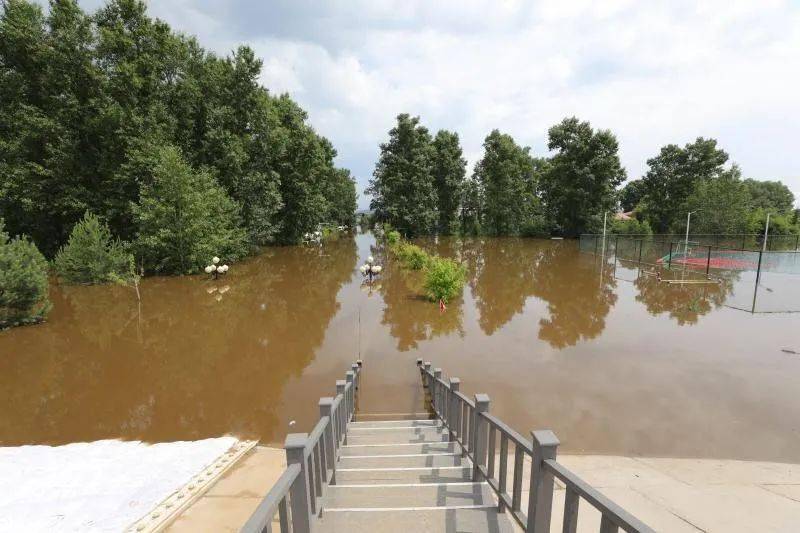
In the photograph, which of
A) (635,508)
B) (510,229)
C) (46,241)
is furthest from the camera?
(510,229)

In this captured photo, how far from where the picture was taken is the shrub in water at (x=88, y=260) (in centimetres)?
1688

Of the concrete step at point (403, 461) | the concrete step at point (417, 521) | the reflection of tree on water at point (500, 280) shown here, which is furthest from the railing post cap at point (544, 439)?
the reflection of tree on water at point (500, 280)

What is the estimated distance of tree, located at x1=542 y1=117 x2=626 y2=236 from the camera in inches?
1496

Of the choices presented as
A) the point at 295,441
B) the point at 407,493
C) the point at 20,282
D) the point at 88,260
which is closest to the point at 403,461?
the point at 407,493

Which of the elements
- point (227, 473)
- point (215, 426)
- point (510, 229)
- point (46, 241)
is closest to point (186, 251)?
point (46, 241)

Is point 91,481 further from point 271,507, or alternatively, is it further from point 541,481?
point 541,481

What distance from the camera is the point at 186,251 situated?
68.0 feet

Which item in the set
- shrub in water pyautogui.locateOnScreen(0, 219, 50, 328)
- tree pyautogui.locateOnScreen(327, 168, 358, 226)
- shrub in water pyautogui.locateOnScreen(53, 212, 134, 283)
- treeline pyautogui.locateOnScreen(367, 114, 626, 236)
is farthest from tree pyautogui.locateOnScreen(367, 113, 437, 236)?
shrub in water pyautogui.locateOnScreen(0, 219, 50, 328)

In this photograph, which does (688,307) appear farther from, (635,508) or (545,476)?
(545,476)

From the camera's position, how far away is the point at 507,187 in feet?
147

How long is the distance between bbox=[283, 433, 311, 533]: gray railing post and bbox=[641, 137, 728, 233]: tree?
45.6m

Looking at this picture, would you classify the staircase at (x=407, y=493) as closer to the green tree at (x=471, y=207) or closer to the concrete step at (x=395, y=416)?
the concrete step at (x=395, y=416)

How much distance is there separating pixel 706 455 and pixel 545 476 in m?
5.48

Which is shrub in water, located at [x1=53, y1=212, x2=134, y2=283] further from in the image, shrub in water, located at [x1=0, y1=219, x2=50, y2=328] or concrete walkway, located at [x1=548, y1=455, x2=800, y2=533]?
concrete walkway, located at [x1=548, y1=455, x2=800, y2=533]
